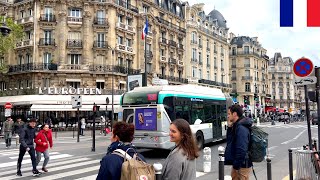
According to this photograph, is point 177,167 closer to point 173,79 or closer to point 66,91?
point 66,91

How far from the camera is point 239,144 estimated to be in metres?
5.43

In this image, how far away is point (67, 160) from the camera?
42.6 feet

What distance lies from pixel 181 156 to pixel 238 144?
2.21 m

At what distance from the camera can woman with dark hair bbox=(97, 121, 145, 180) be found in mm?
3324

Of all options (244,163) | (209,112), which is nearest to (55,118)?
(209,112)

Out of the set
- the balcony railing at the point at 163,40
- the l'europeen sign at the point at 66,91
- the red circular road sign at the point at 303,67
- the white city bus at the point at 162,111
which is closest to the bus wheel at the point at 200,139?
the white city bus at the point at 162,111

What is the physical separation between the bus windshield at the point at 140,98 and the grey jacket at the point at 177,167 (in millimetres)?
Result: 9653

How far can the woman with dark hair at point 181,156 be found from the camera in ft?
11.3

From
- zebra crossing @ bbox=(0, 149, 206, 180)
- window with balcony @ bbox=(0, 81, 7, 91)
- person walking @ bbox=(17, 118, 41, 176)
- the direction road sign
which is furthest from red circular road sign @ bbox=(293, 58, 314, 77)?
window with balcony @ bbox=(0, 81, 7, 91)

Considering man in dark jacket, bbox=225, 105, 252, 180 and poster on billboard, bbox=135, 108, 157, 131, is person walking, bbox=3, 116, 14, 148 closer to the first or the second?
poster on billboard, bbox=135, 108, 157, 131

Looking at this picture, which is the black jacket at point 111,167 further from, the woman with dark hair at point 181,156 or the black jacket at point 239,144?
the black jacket at point 239,144

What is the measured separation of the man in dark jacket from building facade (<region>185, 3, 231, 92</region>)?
154ft

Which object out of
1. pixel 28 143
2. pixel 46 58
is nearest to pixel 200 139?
pixel 28 143

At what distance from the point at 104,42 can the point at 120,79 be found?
449 centimetres
